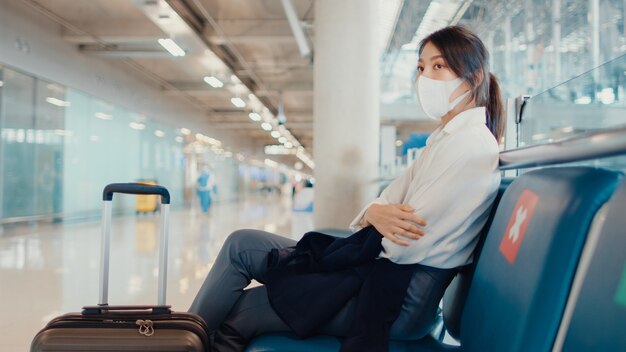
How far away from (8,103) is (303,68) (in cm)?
834

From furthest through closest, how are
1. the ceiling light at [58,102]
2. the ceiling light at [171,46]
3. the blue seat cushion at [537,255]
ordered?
the ceiling light at [58,102], the ceiling light at [171,46], the blue seat cushion at [537,255]

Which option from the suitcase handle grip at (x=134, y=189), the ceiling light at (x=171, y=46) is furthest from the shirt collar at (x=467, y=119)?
the ceiling light at (x=171, y=46)

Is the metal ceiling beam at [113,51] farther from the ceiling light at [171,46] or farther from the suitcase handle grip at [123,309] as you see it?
the suitcase handle grip at [123,309]

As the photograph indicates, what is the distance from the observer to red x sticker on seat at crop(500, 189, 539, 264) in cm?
97

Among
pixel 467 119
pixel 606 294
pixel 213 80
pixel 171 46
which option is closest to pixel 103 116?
pixel 213 80

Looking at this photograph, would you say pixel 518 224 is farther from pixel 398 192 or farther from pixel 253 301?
pixel 253 301

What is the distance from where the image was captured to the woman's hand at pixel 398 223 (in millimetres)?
1275

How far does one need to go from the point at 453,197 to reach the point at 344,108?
12.0ft

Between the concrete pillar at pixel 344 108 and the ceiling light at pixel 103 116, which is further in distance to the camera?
the ceiling light at pixel 103 116

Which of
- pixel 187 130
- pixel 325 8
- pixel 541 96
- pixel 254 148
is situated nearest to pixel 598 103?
pixel 541 96

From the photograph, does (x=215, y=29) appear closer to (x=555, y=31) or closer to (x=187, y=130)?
(x=555, y=31)

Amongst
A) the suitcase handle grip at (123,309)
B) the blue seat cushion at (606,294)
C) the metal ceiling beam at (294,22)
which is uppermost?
the metal ceiling beam at (294,22)

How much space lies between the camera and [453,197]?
4.17 feet

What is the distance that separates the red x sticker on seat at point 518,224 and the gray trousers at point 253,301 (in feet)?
1.07
